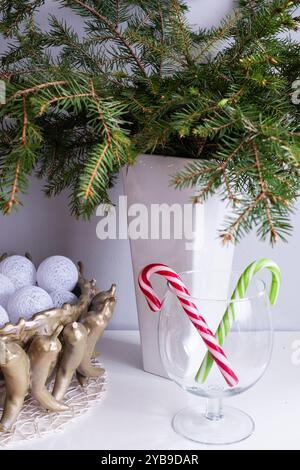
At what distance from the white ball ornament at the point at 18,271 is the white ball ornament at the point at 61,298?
0.14 feet

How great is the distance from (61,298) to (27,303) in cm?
5

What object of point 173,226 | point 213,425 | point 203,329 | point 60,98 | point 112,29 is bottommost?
point 213,425

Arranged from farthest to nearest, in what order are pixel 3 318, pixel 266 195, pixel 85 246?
pixel 85 246 < pixel 3 318 < pixel 266 195

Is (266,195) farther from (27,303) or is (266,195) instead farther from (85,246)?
(85,246)

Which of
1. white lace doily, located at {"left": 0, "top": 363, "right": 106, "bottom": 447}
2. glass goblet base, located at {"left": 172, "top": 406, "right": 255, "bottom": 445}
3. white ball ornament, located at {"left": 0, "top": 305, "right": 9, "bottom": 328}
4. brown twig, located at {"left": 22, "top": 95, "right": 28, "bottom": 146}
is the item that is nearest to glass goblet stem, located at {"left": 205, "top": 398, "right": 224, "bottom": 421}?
glass goblet base, located at {"left": 172, "top": 406, "right": 255, "bottom": 445}

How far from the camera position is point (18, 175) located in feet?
1.90

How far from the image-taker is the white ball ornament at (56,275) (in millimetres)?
738

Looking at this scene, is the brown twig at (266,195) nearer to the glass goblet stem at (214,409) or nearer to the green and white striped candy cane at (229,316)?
the green and white striped candy cane at (229,316)

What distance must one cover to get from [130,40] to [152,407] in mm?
414

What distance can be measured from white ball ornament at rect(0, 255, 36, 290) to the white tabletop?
0.15m

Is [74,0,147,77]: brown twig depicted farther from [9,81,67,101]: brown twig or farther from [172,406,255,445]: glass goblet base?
[172,406,255,445]: glass goblet base

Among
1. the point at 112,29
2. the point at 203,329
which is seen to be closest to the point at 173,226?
the point at 203,329

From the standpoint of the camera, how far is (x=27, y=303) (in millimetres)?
672
